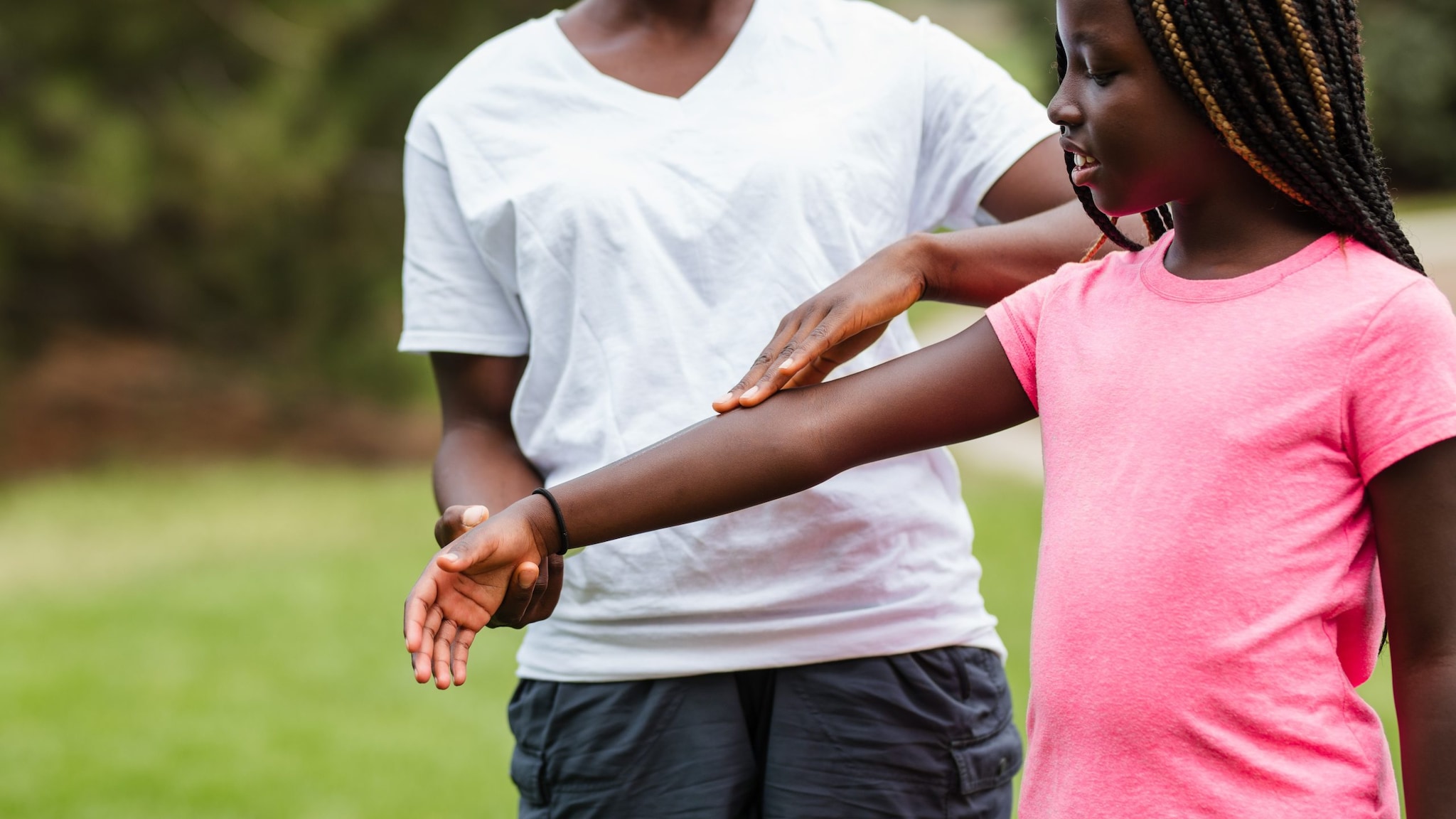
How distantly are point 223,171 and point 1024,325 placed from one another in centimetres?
693

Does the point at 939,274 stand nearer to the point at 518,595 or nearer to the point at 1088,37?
the point at 1088,37

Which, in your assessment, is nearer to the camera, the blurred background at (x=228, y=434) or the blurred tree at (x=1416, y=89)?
the blurred background at (x=228, y=434)

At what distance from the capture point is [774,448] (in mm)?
1678

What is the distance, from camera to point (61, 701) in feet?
17.7

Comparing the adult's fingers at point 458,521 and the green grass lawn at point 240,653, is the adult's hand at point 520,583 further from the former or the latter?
the green grass lawn at point 240,653

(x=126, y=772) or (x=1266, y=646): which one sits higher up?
(x=1266, y=646)

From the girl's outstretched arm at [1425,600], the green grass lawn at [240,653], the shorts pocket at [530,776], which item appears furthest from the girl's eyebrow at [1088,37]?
the green grass lawn at [240,653]

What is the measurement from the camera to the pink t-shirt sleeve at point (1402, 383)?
1282 millimetres

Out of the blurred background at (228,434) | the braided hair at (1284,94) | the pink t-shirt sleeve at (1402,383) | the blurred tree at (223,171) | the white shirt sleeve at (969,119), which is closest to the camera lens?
the pink t-shirt sleeve at (1402,383)

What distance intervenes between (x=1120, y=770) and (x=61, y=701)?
4906 millimetres

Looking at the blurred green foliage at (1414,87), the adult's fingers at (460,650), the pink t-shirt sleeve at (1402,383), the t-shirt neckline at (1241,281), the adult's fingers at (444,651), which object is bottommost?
the blurred green foliage at (1414,87)

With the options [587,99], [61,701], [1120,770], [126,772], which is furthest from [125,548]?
[1120,770]

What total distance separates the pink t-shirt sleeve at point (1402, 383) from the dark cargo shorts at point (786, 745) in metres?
0.70

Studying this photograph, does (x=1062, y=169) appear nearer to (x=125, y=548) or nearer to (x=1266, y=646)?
(x=1266, y=646)
